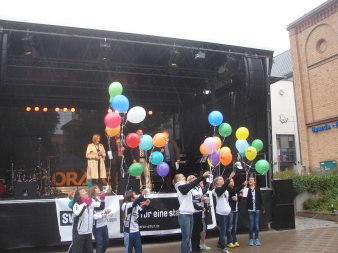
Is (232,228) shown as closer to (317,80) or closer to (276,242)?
(276,242)

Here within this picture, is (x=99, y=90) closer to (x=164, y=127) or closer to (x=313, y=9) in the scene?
(x=164, y=127)

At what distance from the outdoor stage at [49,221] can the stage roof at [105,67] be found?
3.03m

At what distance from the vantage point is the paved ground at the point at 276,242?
23.0ft

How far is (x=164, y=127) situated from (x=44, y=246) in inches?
326

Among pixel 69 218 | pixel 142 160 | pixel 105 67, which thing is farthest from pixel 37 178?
pixel 69 218

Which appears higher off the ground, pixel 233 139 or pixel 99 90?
pixel 99 90

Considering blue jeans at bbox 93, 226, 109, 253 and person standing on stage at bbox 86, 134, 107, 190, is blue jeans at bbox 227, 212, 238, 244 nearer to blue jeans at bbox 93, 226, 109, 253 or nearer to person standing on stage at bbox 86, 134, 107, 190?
blue jeans at bbox 93, 226, 109, 253

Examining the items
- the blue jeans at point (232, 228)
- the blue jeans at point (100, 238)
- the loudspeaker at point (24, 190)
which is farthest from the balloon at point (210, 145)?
the loudspeaker at point (24, 190)

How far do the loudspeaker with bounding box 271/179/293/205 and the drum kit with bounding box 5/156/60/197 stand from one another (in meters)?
7.36

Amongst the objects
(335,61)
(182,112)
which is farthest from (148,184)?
(335,61)

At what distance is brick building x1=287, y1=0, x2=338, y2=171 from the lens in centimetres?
1902

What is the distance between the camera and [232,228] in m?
7.57

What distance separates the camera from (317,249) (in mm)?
6785

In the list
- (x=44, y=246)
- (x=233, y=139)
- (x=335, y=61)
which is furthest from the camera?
(x=335, y=61)
